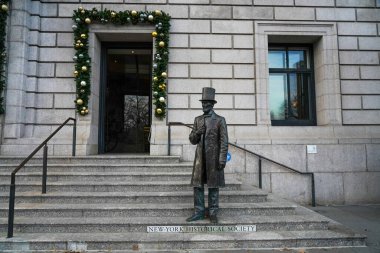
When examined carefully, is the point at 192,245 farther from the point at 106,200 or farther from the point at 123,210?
the point at 106,200

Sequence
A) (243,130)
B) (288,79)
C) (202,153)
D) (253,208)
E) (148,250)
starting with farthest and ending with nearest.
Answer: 1. (288,79)
2. (243,130)
3. (253,208)
4. (202,153)
5. (148,250)

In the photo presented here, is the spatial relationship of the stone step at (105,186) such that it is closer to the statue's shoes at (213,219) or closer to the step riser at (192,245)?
the statue's shoes at (213,219)

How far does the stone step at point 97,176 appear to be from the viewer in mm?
7375

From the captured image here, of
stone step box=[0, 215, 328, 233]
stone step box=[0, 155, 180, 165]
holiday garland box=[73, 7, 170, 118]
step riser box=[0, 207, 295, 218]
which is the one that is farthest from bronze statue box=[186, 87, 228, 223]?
holiday garland box=[73, 7, 170, 118]

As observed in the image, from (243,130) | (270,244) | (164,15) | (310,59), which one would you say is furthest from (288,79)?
(270,244)

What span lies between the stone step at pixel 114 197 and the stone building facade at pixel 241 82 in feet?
8.05

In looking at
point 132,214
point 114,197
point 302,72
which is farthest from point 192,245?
point 302,72

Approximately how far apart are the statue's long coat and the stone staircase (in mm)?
853

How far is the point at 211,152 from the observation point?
5711mm

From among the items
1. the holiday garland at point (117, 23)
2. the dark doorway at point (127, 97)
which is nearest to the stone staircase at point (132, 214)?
the holiday garland at point (117, 23)

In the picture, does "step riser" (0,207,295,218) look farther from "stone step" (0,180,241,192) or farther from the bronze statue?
"stone step" (0,180,241,192)

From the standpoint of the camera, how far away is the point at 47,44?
9.88 metres

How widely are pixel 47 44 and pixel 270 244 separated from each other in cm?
931

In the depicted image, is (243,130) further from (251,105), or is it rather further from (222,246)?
(222,246)
